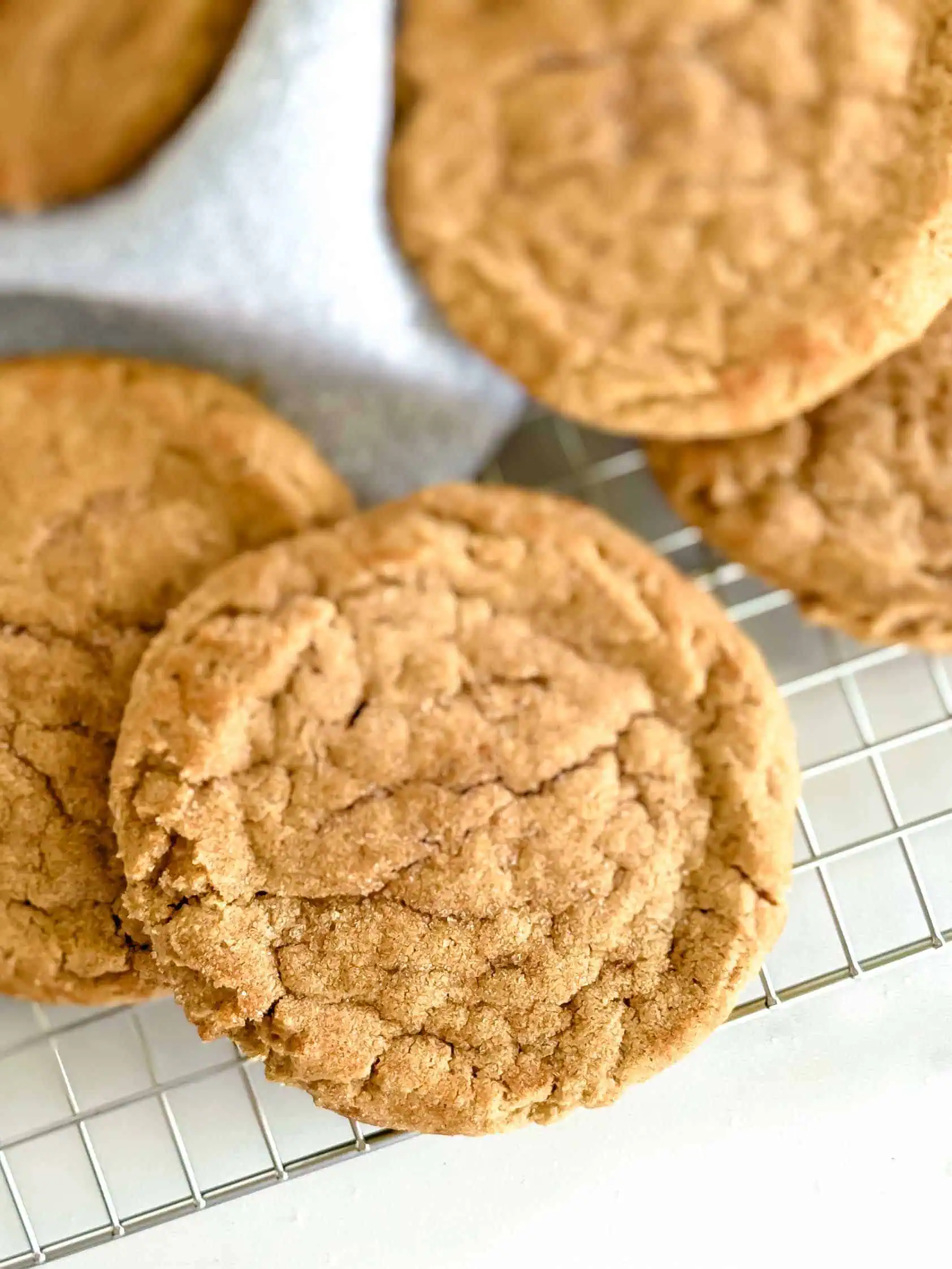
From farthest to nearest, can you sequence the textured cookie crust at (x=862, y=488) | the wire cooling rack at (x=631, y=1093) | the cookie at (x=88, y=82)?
the wire cooling rack at (x=631, y=1093), the textured cookie crust at (x=862, y=488), the cookie at (x=88, y=82)

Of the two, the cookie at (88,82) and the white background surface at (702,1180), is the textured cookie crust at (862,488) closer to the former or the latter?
the white background surface at (702,1180)

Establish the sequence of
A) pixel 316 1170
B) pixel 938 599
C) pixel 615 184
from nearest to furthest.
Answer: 1. pixel 615 184
2. pixel 938 599
3. pixel 316 1170

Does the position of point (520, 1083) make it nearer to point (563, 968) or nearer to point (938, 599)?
point (563, 968)

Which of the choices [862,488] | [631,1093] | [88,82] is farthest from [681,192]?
[631,1093]

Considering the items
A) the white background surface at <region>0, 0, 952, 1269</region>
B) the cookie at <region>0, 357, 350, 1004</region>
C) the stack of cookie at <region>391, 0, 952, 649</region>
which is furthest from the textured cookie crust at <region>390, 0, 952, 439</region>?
the white background surface at <region>0, 0, 952, 1269</region>

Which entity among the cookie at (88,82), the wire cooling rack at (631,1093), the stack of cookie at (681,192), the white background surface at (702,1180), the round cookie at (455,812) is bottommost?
the white background surface at (702,1180)

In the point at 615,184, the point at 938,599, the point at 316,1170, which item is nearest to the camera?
the point at 615,184

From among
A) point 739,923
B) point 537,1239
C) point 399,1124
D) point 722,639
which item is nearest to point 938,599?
point 722,639

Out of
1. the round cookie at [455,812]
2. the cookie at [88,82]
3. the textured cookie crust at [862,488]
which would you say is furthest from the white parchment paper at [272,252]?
the textured cookie crust at [862,488]
